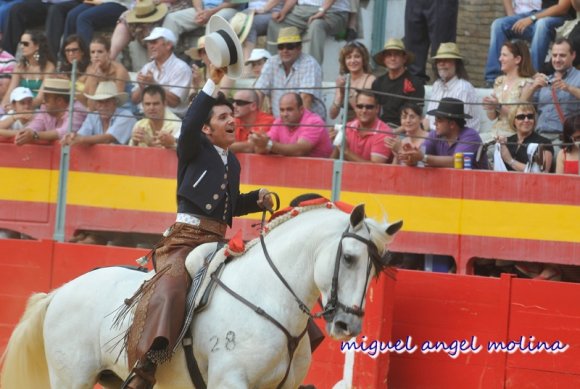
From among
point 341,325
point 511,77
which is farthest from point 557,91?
point 341,325

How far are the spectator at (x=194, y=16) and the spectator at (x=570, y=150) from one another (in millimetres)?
4353

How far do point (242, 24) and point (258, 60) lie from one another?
0.63m

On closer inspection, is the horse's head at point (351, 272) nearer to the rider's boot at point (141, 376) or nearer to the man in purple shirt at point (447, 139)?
the rider's boot at point (141, 376)

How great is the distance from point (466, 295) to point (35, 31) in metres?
6.39

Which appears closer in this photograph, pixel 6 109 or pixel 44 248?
pixel 44 248

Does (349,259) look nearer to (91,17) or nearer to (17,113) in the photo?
(17,113)

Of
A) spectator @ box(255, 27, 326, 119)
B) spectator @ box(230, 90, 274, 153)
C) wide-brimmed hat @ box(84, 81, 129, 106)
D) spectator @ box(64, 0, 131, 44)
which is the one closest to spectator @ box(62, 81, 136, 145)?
wide-brimmed hat @ box(84, 81, 129, 106)

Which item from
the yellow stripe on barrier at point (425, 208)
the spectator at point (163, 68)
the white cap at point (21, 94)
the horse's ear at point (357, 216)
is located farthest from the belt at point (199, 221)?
the white cap at point (21, 94)

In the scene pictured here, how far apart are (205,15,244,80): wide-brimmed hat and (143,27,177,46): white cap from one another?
15.6 feet

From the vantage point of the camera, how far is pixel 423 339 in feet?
25.7

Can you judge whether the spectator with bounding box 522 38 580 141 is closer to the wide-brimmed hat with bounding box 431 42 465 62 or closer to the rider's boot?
the wide-brimmed hat with bounding box 431 42 465 62

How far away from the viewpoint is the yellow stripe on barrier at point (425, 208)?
25.4 feet

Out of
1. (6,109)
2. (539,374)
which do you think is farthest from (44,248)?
(539,374)

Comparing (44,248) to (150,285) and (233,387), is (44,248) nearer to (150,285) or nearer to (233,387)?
(150,285)
